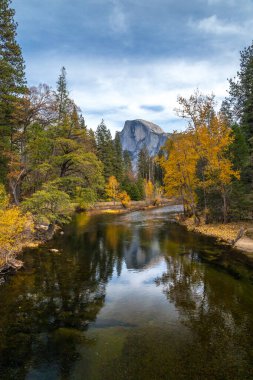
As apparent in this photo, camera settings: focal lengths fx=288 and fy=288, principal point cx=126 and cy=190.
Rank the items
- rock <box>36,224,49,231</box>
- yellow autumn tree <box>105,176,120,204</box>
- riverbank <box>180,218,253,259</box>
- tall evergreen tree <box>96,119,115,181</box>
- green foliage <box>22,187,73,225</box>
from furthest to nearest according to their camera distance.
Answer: tall evergreen tree <box>96,119,115,181</box> → yellow autumn tree <box>105,176,120,204</box> → rock <box>36,224,49,231</box> → green foliage <box>22,187,73,225</box> → riverbank <box>180,218,253,259</box>

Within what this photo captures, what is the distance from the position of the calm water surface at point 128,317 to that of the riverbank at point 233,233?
1941mm

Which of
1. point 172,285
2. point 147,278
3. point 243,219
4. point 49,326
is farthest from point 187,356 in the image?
point 243,219

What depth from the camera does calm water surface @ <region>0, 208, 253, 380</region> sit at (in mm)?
8992

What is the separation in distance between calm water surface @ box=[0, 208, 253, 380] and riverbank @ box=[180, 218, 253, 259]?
76.4 inches

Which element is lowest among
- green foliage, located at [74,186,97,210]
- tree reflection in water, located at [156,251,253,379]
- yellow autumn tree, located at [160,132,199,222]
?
tree reflection in water, located at [156,251,253,379]

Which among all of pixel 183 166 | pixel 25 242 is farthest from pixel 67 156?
pixel 183 166

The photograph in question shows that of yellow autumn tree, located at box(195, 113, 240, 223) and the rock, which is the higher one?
yellow autumn tree, located at box(195, 113, 240, 223)

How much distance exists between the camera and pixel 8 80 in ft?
92.7

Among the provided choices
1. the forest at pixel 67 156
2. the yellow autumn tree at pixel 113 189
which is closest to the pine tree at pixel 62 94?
the forest at pixel 67 156

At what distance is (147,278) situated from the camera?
59.8ft

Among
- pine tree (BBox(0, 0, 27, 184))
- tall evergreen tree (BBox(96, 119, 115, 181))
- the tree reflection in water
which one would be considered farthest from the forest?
tall evergreen tree (BBox(96, 119, 115, 181))

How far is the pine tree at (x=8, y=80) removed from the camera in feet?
89.9

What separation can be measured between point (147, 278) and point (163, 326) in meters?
6.50

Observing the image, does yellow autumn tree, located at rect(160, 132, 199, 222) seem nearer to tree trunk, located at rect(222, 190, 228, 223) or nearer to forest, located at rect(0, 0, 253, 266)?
forest, located at rect(0, 0, 253, 266)
